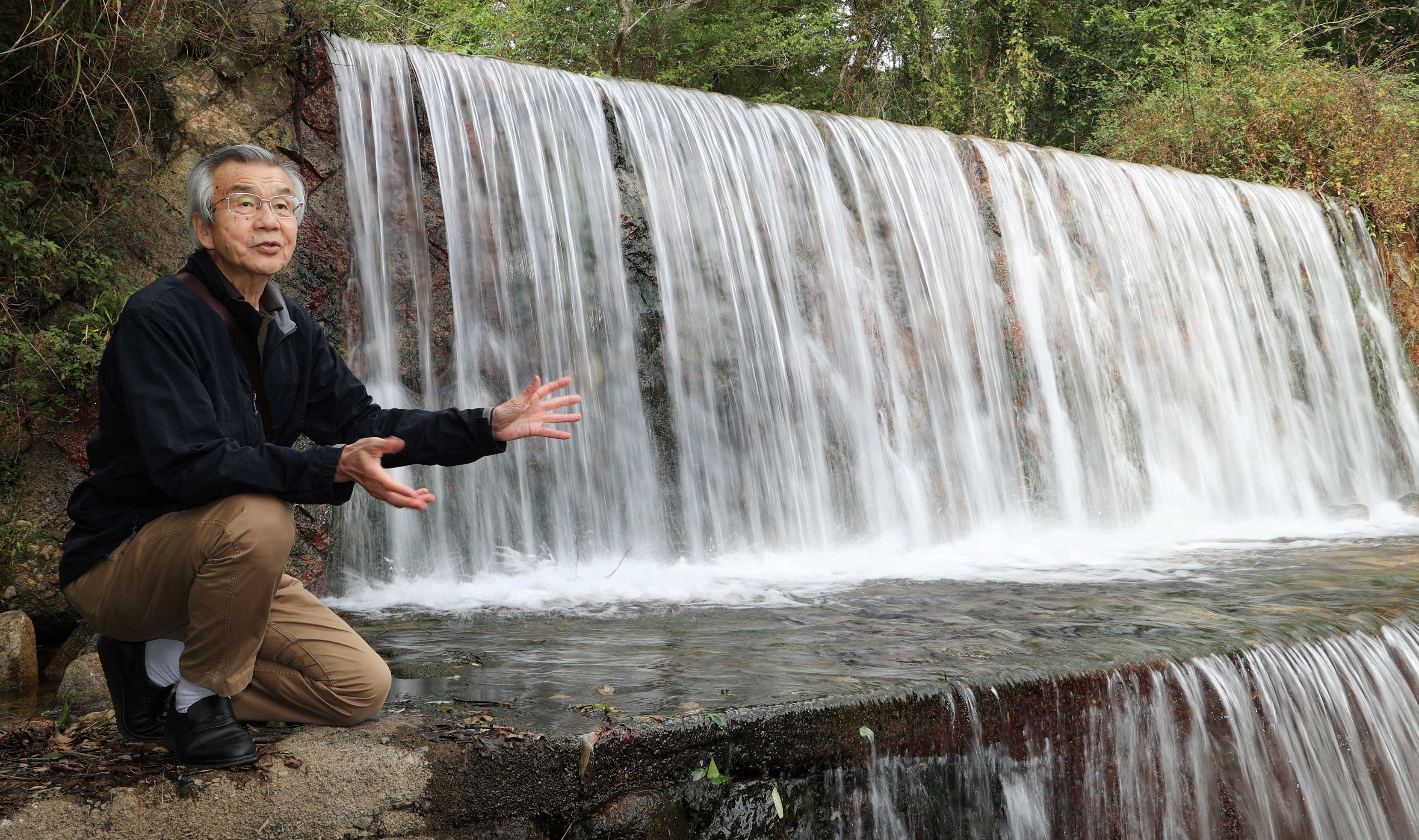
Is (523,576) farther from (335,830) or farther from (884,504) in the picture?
(335,830)

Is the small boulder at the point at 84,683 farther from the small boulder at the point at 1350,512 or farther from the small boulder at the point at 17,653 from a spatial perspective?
the small boulder at the point at 1350,512

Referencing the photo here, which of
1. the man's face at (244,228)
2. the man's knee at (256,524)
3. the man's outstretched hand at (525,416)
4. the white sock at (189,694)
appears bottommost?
the white sock at (189,694)

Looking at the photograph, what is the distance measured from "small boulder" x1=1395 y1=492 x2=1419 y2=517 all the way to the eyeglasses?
9.89m

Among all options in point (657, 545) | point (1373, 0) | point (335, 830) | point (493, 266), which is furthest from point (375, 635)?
point (1373, 0)

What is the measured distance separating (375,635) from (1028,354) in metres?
5.90

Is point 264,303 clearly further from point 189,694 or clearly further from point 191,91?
point 191,91

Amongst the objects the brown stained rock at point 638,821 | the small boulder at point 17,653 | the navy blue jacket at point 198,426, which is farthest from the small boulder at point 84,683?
the brown stained rock at point 638,821

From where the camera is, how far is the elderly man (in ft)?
7.37

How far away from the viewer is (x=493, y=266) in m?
6.21

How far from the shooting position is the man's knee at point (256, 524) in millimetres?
2246

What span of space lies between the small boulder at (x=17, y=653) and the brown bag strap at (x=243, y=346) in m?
2.06

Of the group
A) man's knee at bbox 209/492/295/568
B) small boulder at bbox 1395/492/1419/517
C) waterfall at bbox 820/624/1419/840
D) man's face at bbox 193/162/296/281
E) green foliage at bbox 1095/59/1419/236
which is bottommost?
waterfall at bbox 820/624/1419/840

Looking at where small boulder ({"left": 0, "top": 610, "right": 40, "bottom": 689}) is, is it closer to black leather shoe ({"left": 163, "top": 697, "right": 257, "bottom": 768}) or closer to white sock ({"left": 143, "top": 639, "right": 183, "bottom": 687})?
white sock ({"left": 143, "top": 639, "right": 183, "bottom": 687})

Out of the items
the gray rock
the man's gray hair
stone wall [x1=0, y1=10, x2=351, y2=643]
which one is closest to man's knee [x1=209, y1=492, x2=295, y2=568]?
the man's gray hair
